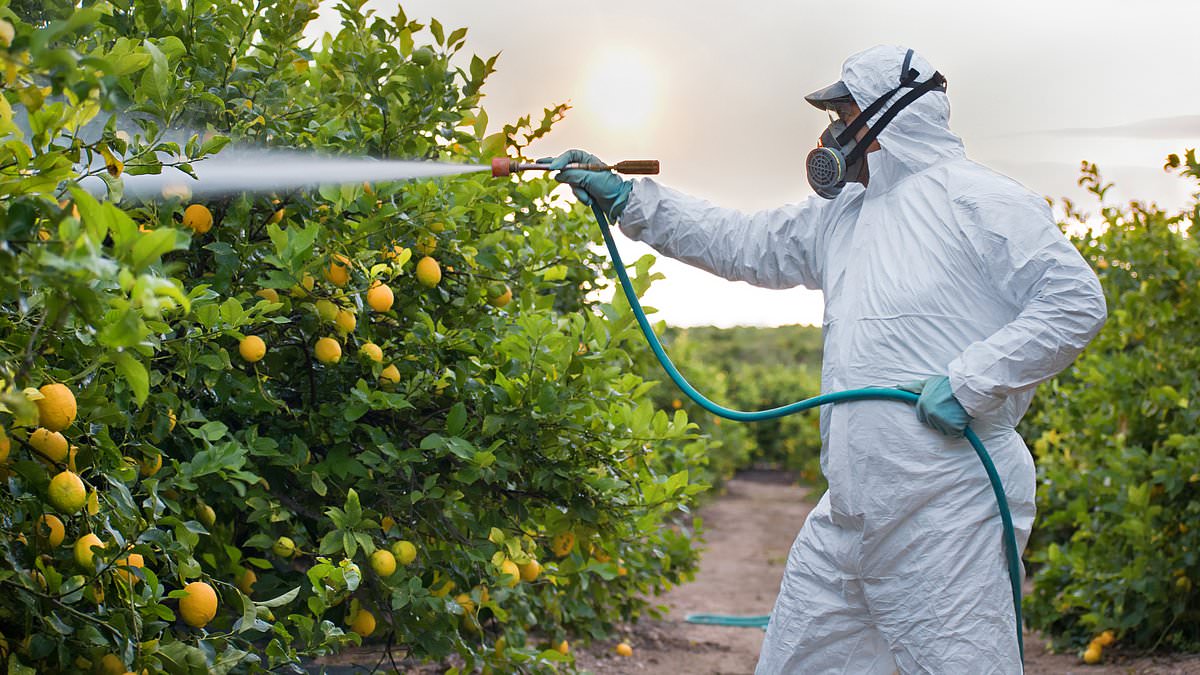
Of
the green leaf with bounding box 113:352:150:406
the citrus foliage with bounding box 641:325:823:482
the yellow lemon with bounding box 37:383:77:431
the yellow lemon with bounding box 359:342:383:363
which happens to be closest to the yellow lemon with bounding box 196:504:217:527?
the yellow lemon with bounding box 359:342:383:363

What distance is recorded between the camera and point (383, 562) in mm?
2383

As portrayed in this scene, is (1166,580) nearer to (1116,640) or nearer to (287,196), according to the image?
(1116,640)

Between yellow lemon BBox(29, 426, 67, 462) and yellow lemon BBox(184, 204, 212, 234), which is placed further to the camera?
yellow lemon BBox(184, 204, 212, 234)

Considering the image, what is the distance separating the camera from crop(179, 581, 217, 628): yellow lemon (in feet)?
6.41

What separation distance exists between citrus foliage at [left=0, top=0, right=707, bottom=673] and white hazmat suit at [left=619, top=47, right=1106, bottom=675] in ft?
1.45

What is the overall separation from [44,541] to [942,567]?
167 centimetres

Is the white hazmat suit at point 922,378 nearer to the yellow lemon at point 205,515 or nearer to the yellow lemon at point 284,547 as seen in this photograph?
the yellow lemon at point 284,547

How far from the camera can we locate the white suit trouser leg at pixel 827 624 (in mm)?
2586

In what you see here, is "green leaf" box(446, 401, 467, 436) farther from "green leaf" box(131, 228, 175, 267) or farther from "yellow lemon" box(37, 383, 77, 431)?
"green leaf" box(131, 228, 175, 267)

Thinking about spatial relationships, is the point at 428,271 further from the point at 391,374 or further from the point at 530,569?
the point at 530,569

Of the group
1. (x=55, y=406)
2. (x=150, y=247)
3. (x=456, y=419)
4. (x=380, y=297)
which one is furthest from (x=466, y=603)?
(x=150, y=247)

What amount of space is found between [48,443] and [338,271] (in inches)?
29.8

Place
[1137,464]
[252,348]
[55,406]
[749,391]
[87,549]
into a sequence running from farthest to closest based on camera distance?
[749,391] < [1137,464] < [252,348] < [87,549] < [55,406]

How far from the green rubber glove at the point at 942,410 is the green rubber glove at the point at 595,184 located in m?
0.93
